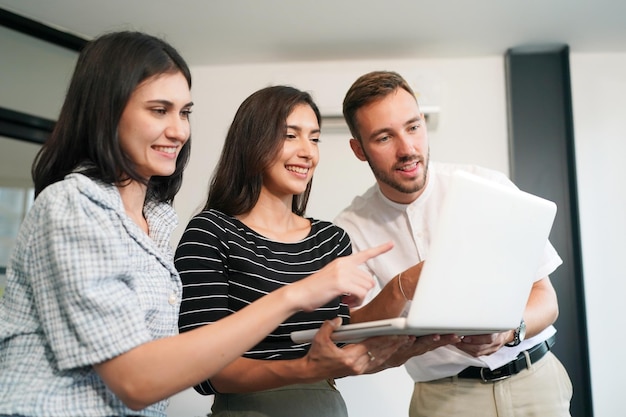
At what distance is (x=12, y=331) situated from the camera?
94cm

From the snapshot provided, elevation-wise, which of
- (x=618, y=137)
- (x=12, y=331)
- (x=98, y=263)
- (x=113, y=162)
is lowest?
(x=12, y=331)

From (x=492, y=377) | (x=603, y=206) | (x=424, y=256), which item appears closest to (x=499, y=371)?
(x=492, y=377)

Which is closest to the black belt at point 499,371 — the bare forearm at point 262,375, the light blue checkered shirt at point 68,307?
the bare forearm at point 262,375

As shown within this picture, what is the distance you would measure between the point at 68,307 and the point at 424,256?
1.09 metres

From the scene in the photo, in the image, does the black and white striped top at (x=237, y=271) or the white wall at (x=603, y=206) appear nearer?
the black and white striped top at (x=237, y=271)

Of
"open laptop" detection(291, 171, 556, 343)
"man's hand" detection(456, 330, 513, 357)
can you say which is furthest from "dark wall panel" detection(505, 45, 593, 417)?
"open laptop" detection(291, 171, 556, 343)

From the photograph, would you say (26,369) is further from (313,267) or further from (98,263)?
(313,267)

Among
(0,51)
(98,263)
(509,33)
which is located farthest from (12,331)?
(509,33)

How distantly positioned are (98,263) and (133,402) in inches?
9.0

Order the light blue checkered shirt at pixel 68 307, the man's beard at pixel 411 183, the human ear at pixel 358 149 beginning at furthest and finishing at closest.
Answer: the human ear at pixel 358 149 → the man's beard at pixel 411 183 → the light blue checkered shirt at pixel 68 307

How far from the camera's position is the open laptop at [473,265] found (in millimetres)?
979

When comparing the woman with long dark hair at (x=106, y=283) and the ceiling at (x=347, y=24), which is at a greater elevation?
the ceiling at (x=347, y=24)

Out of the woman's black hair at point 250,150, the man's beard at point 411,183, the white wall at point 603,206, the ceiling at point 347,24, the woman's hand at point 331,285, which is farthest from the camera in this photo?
the white wall at point 603,206

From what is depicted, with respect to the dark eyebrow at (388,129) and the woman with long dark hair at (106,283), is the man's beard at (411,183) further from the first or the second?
the woman with long dark hair at (106,283)
